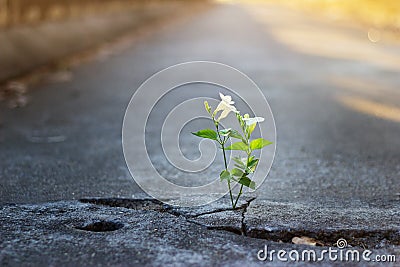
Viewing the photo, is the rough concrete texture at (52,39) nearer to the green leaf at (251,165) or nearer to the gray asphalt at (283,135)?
the gray asphalt at (283,135)

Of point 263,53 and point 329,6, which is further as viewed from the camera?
point 329,6

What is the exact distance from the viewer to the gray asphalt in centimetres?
334

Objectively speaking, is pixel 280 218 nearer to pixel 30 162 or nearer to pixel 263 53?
pixel 30 162

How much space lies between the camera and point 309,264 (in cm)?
244

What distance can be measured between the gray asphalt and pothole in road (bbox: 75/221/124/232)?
470 millimetres

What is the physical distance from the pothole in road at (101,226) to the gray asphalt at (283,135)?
470mm

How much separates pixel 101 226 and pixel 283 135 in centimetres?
231

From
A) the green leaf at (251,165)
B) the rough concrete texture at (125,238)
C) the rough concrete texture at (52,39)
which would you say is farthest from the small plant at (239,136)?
the rough concrete texture at (52,39)

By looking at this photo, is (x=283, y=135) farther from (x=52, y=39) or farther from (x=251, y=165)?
(x=52, y=39)

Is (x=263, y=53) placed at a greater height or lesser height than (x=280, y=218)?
greater

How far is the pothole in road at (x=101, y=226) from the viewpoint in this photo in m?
2.85

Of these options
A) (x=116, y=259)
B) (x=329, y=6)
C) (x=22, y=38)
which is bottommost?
(x=116, y=259)

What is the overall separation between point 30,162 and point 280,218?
6.03 feet

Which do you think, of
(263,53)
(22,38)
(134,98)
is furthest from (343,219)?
(263,53)
